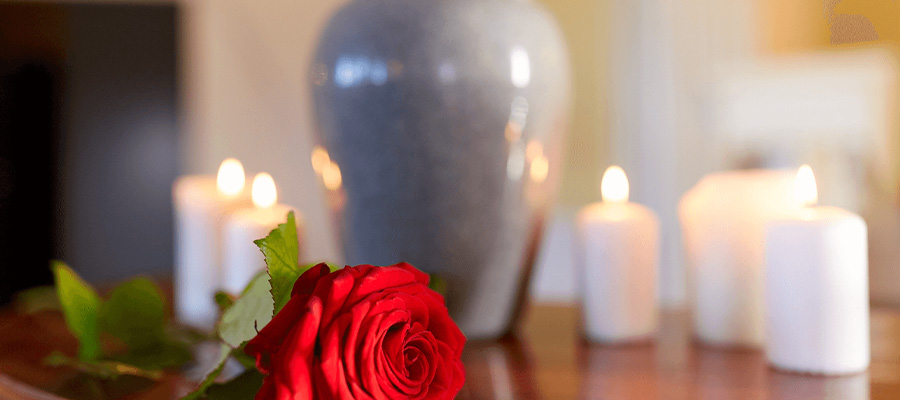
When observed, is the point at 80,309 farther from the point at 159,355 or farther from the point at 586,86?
the point at 586,86

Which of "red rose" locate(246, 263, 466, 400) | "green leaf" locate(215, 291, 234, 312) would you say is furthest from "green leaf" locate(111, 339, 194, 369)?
"red rose" locate(246, 263, 466, 400)

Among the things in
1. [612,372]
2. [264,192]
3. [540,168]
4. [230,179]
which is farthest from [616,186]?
[230,179]

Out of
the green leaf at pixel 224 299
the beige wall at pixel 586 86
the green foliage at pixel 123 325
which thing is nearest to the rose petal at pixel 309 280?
the green leaf at pixel 224 299

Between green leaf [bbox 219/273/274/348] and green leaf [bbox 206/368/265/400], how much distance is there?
0.02 metres

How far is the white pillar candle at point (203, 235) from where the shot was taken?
0.76 m

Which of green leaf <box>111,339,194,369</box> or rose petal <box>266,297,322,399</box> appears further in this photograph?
green leaf <box>111,339,194,369</box>

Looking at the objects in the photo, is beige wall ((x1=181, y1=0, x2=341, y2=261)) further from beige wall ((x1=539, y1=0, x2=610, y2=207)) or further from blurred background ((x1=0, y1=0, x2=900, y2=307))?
beige wall ((x1=539, y1=0, x2=610, y2=207))

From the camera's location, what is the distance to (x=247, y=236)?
0.65 metres

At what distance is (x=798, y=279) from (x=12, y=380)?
50 centimetres

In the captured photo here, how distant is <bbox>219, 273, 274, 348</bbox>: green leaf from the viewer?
13.8 inches

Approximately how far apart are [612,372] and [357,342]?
0.22 m

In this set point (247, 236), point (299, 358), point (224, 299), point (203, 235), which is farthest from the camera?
point (203, 235)

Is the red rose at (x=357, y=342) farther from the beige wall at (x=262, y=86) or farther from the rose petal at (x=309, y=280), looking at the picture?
the beige wall at (x=262, y=86)

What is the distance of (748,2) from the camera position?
1897 millimetres
